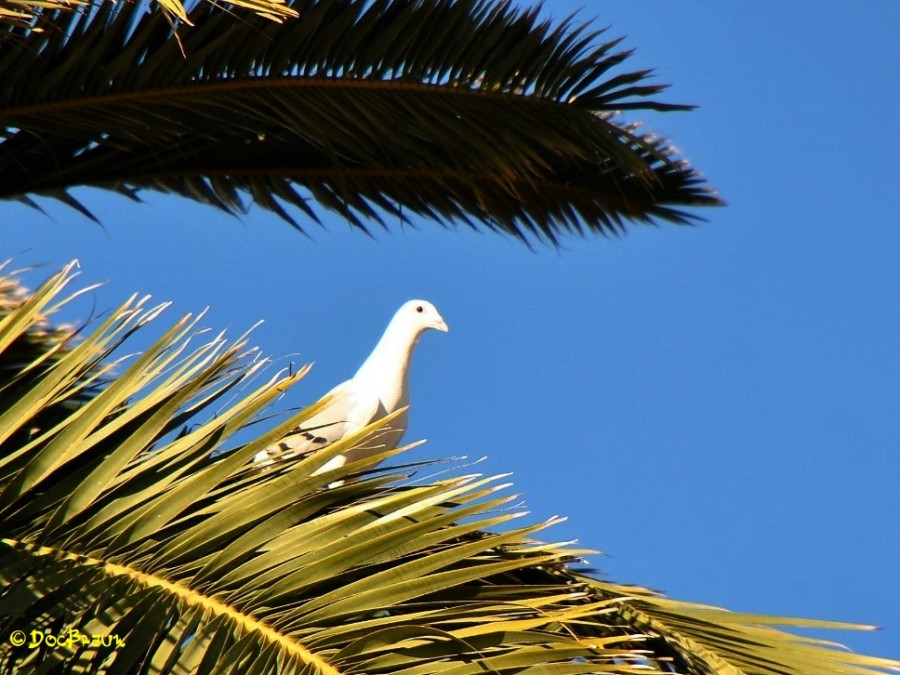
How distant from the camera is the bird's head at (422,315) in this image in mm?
4486

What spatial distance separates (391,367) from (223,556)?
5.99 ft

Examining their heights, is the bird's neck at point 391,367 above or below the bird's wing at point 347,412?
above

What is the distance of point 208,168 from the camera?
4.54 meters

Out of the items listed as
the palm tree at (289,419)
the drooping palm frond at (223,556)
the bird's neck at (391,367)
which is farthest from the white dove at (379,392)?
the drooping palm frond at (223,556)

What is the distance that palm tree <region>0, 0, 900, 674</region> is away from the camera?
7.63 ft

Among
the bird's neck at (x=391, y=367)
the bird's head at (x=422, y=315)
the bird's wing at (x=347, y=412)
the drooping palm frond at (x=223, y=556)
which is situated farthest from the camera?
the bird's head at (x=422, y=315)

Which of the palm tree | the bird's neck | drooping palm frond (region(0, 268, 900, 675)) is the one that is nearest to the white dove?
the bird's neck

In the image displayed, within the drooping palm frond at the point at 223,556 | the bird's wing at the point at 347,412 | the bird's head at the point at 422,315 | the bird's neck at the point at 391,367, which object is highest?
the bird's head at the point at 422,315

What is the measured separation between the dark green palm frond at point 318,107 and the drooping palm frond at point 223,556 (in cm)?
135

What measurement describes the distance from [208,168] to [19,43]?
1.08 meters

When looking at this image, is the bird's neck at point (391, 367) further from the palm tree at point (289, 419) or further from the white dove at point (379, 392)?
the palm tree at point (289, 419)

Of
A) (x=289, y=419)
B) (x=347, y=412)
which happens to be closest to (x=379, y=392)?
(x=347, y=412)

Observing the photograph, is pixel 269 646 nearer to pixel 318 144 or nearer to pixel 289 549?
pixel 289 549

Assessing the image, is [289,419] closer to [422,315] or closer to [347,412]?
[347,412]
